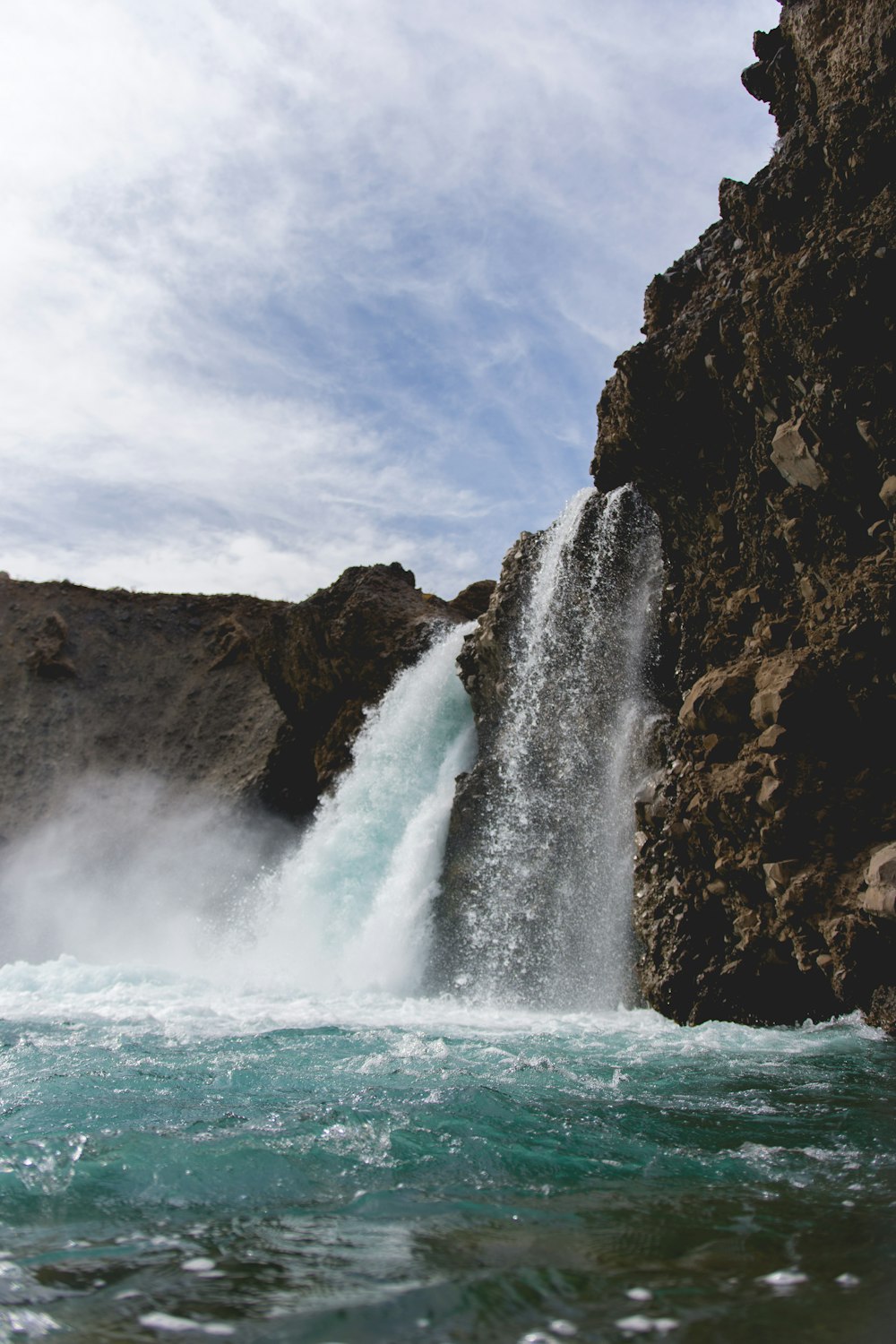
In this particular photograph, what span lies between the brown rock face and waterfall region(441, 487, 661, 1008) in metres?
1.56

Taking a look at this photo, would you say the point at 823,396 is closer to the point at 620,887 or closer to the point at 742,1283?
the point at 620,887

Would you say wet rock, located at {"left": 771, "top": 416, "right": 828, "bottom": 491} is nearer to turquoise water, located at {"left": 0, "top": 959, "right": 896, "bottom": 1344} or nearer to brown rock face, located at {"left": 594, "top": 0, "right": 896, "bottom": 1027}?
brown rock face, located at {"left": 594, "top": 0, "right": 896, "bottom": 1027}

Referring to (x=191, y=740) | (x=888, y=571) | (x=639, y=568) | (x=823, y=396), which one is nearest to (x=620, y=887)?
(x=639, y=568)

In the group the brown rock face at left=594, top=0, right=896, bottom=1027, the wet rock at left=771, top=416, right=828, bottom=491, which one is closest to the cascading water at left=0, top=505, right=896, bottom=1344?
the brown rock face at left=594, top=0, right=896, bottom=1027

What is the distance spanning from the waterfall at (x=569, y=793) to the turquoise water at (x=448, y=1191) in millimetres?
4867

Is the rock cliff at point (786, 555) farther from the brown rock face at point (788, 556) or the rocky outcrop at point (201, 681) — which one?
the rocky outcrop at point (201, 681)

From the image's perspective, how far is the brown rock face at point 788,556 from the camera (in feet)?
31.9

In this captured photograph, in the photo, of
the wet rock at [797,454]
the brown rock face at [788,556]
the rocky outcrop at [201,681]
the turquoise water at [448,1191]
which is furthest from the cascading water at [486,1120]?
the rocky outcrop at [201,681]

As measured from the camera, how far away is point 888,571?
9633 mm

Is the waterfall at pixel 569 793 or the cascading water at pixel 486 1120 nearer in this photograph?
the cascading water at pixel 486 1120

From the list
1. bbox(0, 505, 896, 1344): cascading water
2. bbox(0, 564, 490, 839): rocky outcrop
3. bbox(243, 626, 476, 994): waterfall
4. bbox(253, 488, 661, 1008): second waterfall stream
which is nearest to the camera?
bbox(0, 505, 896, 1344): cascading water

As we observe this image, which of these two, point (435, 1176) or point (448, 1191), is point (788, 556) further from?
point (448, 1191)

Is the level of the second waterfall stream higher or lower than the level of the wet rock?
lower

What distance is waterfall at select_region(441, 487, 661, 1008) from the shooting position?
14320 millimetres
